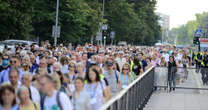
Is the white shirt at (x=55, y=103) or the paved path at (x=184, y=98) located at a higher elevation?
the white shirt at (x=55, y=103)

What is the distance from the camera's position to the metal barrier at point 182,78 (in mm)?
22734

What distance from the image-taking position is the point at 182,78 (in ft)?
75.8

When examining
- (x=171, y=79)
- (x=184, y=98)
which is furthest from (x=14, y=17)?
(x=184, y=98)

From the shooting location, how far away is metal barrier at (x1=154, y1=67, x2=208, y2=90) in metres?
22.7

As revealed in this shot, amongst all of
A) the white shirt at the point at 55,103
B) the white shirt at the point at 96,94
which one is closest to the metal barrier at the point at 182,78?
the white shirt at the point at 96,94

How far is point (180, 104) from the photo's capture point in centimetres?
1773

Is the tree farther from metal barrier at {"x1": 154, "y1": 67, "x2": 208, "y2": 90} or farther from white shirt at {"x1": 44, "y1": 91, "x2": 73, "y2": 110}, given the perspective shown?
white shirt at {"x1": 44, "y1": 91, "x2": 73, "y2": 110}

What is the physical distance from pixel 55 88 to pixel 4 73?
160 inches

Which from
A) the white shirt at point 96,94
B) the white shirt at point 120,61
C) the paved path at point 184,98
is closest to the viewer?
the white shirt at point 96,94

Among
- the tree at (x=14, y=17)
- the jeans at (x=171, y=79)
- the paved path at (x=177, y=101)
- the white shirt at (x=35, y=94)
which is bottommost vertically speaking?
the paved path at (x=177, y=101)

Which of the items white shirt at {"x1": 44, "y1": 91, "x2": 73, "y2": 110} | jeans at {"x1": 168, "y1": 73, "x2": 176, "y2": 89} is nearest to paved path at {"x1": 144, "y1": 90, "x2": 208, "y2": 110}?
jeans at {"x1": 168, "y1": 73, "x2": 176, "y2": 89}

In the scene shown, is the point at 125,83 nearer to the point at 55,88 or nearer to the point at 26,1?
the point at 55,88

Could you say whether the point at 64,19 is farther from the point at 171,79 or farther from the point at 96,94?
the point at 96,94

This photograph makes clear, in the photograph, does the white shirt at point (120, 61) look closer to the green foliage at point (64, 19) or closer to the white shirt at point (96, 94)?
the white shirt at point (96, 94)
